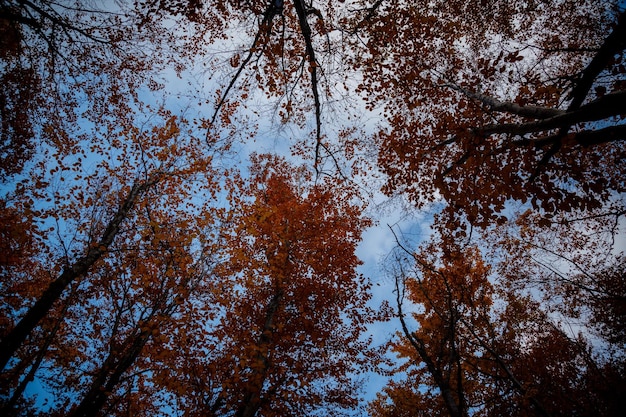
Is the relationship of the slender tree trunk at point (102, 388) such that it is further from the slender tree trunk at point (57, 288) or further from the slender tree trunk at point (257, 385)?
the slender tree trunk at point (257, 385)

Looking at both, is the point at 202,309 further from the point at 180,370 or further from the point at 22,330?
the point at 22,330

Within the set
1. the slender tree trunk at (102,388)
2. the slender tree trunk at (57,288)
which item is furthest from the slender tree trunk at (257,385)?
the slender tree trunk at (57,288)

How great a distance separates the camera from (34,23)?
4.71 meters

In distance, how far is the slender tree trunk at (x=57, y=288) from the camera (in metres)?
5.81

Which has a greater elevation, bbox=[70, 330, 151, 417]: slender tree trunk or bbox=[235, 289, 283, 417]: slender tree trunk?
bbox=[235, 289, 283, 417]: slender tree trunk

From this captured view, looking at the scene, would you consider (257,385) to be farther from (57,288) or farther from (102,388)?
(57,288)

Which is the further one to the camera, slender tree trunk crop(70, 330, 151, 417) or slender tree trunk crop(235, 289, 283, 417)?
slender tree trunk crop(235, 289, 283, 417)

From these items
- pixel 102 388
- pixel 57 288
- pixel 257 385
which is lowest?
pixel 102 388

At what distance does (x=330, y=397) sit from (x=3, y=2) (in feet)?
47.0

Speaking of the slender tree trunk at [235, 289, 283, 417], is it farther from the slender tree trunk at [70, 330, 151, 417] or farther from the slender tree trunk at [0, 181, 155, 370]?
the slender tree trunk at [0, 181, 155, 370]

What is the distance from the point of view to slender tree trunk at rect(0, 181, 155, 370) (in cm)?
581

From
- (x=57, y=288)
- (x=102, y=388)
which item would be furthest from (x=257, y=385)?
(x=57, y=288)

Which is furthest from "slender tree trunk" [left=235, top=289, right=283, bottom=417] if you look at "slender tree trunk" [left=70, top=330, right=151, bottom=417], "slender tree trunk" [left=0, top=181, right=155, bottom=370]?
"slender tree trunk" [left=0, top=181, right=155, bottom=370]

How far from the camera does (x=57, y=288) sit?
6.54 m
